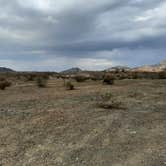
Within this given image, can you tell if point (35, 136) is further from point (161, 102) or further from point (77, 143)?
point (161, 102)

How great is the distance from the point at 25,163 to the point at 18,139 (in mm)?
2210

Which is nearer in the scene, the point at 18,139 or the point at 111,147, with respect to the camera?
the point at 111,147

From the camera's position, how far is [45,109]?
1625 centimetres

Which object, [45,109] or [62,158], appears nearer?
[62,158]

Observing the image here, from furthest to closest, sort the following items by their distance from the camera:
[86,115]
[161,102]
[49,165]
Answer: [161,102]
[86,115]
[49,165]

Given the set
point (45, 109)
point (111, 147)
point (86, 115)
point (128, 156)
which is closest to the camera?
point (128, 156)

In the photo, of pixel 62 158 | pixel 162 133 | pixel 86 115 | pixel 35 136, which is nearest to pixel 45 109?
pixel 86 115

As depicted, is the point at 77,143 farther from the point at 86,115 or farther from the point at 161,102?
the point at 161,102

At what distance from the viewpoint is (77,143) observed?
10.1 metres

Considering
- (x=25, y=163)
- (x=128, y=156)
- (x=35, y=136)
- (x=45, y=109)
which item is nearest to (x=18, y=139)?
(x=35, y=136)

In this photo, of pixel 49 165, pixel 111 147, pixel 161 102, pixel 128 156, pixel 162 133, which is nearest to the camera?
pixel 49 165

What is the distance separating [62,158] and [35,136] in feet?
7.54

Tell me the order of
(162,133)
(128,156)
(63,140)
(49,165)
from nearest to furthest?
(49,165) → (128,156) → (63,140) → (162,133)

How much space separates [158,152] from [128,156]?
3.01 feet
